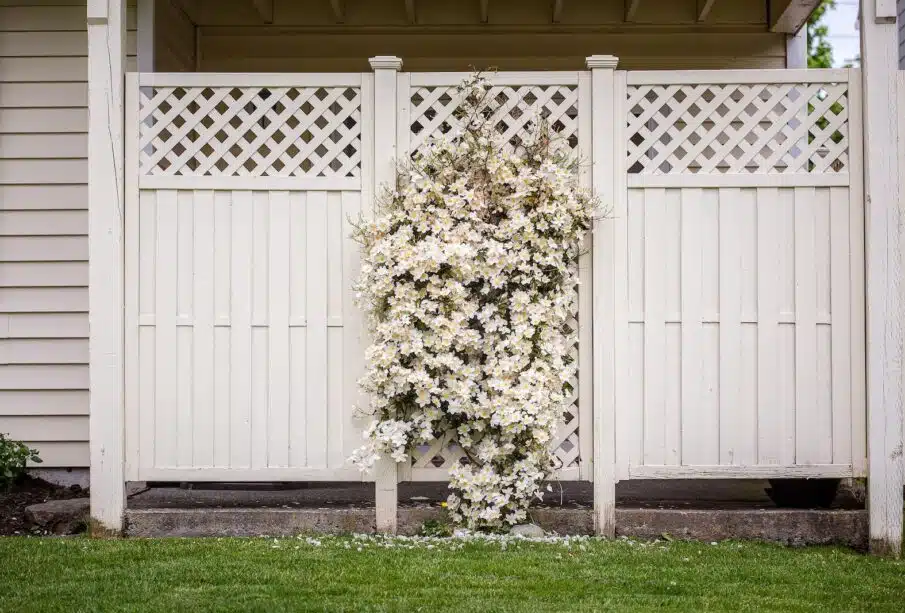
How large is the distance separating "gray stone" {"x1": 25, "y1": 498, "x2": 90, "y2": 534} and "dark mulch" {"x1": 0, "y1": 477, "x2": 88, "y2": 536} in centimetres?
4

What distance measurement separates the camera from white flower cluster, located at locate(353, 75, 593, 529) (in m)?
4.18

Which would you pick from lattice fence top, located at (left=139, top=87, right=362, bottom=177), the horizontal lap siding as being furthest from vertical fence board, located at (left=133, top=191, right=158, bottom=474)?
the horizontal lap siding

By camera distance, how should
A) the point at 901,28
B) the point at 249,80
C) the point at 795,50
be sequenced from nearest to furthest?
the point at 249,80 < the point at 795,50 < the point at 901,28

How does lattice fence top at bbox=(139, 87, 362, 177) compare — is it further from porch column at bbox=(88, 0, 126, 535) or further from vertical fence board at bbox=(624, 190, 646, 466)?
vertical fence board at bbox=(624, 190, 646, 466)

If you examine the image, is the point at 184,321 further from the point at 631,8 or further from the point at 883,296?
the point at 631,8

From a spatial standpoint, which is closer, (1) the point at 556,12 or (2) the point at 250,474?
A: (2) the point at 250,474

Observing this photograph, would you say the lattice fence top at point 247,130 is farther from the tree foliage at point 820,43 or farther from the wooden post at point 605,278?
Result: the tree foliage at point 820,43

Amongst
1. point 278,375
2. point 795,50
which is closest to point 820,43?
point 795,50

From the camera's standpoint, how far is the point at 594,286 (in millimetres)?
4414

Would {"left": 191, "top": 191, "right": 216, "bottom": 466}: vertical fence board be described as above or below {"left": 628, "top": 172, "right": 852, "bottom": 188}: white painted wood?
below

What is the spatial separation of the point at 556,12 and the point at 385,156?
8.49ft

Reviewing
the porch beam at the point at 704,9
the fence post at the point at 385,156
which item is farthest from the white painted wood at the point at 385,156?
the porch beam at the point at 704,9

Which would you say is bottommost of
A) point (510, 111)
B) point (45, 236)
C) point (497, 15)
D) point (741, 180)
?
point (45, 236)


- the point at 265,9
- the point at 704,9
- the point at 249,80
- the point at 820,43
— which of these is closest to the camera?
the point at 249,80
